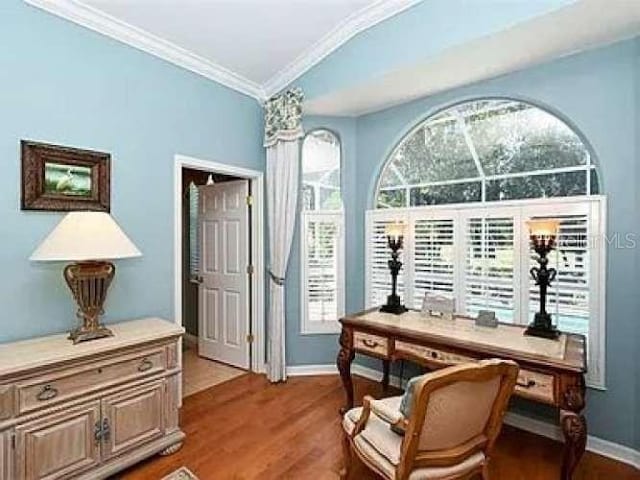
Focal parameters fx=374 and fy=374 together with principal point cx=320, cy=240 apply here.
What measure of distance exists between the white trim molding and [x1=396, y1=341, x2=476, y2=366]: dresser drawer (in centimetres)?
242

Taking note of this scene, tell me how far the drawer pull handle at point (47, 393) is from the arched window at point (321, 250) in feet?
7.50

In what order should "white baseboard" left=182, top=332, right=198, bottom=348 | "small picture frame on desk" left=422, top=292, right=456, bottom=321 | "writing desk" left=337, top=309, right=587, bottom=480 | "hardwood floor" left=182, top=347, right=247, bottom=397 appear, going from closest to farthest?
"writing desk" left=337, top=309, right=587, bottom=480
"small picture frame on desk" left=422, top=292, right=456, bottom=321
"hardwood floor" left=182, top=347, right=247, bottom=397
"white baseboard" left=182, top=332, right=198, bottom=348

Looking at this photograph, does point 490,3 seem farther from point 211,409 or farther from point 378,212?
point 211,409

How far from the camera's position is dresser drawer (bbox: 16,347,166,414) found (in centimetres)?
185

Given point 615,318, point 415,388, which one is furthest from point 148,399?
point 615,318

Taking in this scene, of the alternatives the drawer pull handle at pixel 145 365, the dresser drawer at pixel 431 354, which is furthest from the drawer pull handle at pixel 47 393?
the dresser drawer at pixel 431 354

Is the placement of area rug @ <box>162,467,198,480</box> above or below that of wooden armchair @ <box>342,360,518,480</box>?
below

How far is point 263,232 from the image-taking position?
388 centimetres

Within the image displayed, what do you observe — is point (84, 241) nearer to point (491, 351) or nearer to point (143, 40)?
point (143, 40)

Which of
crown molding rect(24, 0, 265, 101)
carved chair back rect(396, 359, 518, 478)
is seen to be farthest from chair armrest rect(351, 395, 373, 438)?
crown molding rect(24, 0, 265, 101)

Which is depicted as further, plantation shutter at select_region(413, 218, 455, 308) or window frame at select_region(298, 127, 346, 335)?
window frame at select_region(298, 127, 346, 335)

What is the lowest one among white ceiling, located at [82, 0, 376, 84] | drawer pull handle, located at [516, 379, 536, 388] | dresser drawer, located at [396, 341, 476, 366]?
drawer pull handle, located at [516, 379, 536, 388]

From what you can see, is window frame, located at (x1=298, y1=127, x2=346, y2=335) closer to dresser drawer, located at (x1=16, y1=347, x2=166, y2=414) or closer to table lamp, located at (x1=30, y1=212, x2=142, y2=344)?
dresser drawer, located at (x1=16, y1=347, x2=166, y2=414)

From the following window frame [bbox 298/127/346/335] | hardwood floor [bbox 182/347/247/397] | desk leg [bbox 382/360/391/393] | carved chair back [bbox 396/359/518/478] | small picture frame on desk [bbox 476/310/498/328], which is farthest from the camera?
window frame [bbox 298/127/346/335]
